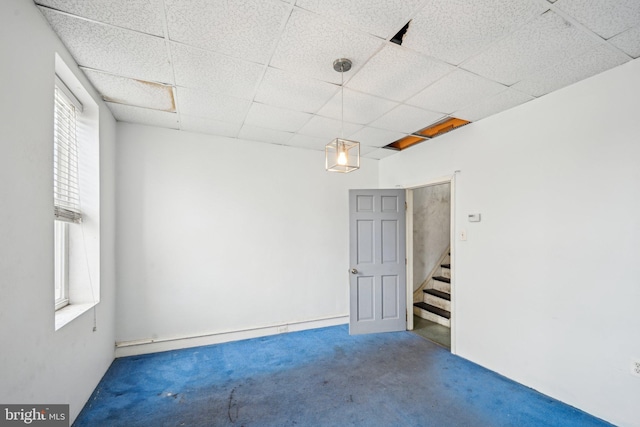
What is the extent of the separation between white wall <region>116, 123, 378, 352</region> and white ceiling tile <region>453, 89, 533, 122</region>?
1.99m

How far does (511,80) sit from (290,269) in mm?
3310

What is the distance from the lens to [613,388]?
203 cm

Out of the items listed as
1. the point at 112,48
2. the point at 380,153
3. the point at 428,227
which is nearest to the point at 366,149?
the point at 380,153

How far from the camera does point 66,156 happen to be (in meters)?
2.28

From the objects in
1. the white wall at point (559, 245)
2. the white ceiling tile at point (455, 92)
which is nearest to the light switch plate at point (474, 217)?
the white wall at point (559, 245)

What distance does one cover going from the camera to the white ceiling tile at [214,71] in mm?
1995

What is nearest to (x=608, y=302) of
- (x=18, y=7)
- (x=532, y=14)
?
(x=532, y=14)

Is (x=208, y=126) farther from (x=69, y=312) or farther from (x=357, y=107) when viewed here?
(x=69, y=312)

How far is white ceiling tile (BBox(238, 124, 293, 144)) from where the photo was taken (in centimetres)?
344

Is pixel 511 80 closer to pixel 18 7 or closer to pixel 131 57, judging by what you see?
pixel 131 57

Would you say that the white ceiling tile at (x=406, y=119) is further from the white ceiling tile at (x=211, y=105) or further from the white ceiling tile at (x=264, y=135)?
the white ceiling tile at (x=211, y=105)

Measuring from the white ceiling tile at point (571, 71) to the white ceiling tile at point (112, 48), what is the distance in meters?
2.88

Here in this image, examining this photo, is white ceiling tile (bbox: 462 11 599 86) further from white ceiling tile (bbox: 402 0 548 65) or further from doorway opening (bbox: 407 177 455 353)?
doorway opening (bbox: 407 177 455 353)

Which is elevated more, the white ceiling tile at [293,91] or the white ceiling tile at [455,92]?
the white ceiling tile at [293,91]
